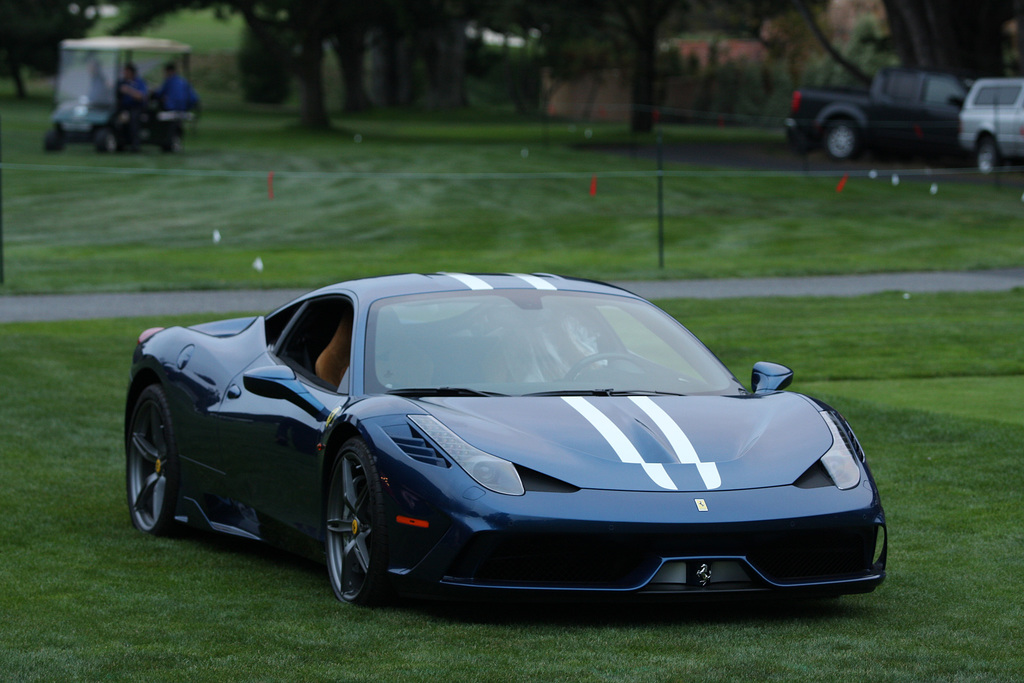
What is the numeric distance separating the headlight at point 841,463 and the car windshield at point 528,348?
0.70 meters

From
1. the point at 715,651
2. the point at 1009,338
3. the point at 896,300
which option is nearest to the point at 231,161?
the point at 896,300

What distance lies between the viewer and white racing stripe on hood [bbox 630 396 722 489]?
524 cm

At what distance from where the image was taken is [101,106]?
37406 mm

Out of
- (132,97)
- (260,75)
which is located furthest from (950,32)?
(260,75)

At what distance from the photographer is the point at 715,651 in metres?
4.75

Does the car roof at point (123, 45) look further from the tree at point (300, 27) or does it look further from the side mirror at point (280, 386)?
the side mirror at point (280, 386)

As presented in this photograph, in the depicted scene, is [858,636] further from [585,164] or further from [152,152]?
[152,152]

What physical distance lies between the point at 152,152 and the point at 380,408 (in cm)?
3383

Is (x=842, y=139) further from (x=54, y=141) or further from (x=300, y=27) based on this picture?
(x=300, y=27)

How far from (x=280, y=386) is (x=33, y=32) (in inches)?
2805

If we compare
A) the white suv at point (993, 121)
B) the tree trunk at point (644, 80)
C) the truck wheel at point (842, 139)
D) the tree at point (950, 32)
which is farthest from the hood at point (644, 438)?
the tree trunk at point (644, 80)

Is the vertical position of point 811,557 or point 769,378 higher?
point 769,378

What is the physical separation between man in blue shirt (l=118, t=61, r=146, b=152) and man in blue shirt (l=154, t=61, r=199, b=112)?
558mm

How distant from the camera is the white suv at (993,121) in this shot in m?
31.3
